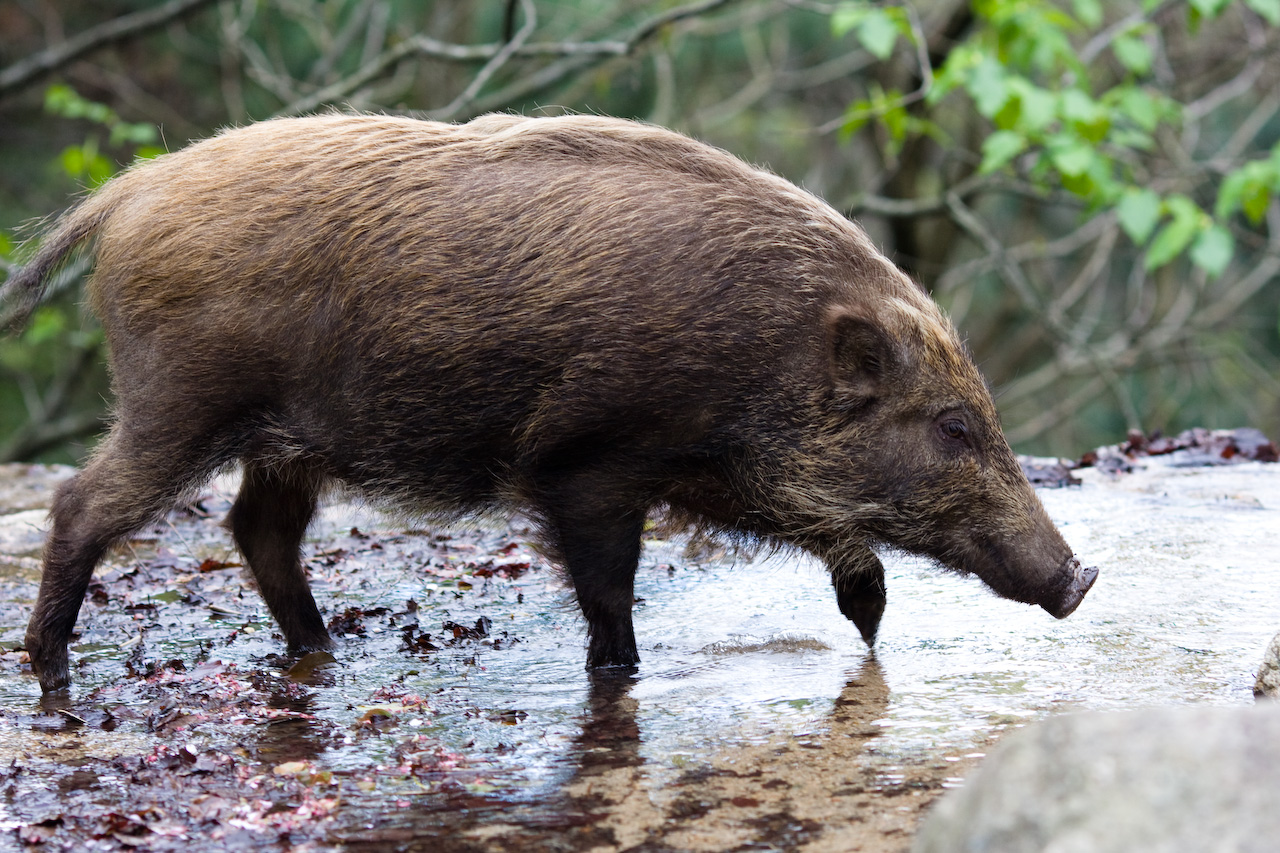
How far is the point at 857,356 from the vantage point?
4.57 meters

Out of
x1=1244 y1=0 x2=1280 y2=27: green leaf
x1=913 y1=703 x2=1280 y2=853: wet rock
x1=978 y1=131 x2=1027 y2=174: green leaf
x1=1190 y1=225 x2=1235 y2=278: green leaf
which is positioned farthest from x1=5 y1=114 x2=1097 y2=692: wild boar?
x1=1244 y1=0 x2=1280 y2=27: green leaf

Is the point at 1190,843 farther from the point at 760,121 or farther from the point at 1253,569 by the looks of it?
the point at 760,121

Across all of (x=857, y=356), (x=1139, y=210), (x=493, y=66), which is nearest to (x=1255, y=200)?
(x=1139, y=210)

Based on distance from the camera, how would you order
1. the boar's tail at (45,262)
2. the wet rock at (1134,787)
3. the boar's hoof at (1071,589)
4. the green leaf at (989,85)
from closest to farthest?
the wet rock at (1134,787), the boar's hoof at (1071,589), the boar's tail at (45,262), the green leaf at (989,85)

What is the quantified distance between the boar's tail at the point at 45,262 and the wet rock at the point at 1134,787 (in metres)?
4.02

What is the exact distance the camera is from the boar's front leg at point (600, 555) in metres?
4.56

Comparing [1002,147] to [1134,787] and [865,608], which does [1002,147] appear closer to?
[865,608]

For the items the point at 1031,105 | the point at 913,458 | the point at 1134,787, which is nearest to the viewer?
the point at 1134,787

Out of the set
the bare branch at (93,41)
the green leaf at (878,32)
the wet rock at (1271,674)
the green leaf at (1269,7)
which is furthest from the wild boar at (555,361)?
the bare branch at (93,41)

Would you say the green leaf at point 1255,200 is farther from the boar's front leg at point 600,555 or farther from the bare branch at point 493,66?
the boar's front leg at point 600,555

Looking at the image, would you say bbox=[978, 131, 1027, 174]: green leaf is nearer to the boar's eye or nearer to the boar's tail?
the boar's eye

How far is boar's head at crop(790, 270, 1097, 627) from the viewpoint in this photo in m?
4.57

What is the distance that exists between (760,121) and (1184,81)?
532 centimetres

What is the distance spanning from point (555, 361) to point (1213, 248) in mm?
5604
